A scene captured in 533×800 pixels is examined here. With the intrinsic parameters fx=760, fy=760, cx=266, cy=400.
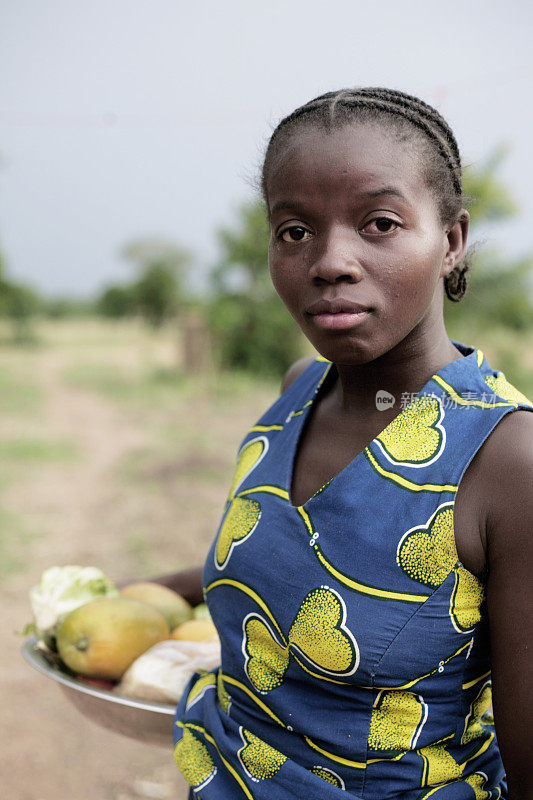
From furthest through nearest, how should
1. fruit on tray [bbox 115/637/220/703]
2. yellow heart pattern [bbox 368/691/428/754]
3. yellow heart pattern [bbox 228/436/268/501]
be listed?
fruit on tray [bbox 115/637/220/703] → yellow heart pattern [bbox 228/436/268/501] → yellow heart pattern [bbox 368/691/428/754]

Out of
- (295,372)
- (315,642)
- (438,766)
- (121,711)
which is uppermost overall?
(295,372)

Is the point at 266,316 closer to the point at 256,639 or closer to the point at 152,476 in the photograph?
the point at 152,476

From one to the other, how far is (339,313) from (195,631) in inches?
37.1

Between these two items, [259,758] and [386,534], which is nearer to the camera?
[386,534]

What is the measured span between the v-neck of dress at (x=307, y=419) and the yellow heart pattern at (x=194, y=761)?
449 millimetres

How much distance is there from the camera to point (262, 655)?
116 cm

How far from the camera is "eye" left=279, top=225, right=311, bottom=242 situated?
1.11 m

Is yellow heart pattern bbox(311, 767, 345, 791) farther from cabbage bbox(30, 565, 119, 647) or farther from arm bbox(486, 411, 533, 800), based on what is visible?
cabbage bbox(30, 565, 119, 647)

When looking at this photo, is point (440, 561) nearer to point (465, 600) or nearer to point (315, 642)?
point (465, 600)

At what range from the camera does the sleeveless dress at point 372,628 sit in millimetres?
1019

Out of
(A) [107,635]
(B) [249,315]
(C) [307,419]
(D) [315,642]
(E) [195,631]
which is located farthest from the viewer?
(B) [249,315]

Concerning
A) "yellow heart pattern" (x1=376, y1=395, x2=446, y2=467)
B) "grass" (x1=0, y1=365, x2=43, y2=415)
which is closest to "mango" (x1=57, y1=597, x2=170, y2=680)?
"yellow heart pattern" (x1=376, y1=395, x2=446, y2=467)

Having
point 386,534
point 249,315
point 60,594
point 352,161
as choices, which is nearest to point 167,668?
point 60,594

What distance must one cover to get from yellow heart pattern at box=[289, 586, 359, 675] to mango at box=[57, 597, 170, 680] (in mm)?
631
